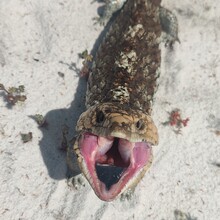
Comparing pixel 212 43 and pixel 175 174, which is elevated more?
pixel 212 43

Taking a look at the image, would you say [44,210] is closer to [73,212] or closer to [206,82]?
[73,212]

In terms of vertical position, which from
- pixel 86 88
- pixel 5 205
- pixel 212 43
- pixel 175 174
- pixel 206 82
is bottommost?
pixel 5 205

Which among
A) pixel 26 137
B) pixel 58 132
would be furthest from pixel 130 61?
pixel 26 137

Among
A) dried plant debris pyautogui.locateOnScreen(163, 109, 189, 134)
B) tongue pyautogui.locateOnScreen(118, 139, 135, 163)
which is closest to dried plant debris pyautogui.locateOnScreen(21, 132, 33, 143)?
tongue pyautogui.locateOnScreen(118, 139, 135, 163)

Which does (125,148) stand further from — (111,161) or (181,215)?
(181,215)

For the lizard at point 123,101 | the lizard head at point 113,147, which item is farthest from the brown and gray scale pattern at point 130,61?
the lizard head at point 113,147

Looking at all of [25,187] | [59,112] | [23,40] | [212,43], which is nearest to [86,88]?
[59,112]
